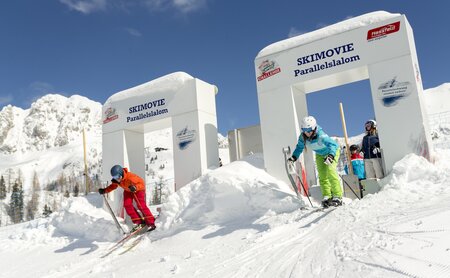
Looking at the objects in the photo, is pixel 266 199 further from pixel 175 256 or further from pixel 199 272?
pixel 199 272

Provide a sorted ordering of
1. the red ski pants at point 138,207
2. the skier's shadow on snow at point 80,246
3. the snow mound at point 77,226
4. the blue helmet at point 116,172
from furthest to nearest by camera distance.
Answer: the snow mound at point 77,226, the blue helmet at point 116,172, the skier's shadow on snow at point 80,246, the red ski pants at point 138,207

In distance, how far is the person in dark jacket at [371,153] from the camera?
768cm

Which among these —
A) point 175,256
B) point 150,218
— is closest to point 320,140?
point 175,256

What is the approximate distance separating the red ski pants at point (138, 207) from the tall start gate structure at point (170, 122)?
1.86 m

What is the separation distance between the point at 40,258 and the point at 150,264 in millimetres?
3621

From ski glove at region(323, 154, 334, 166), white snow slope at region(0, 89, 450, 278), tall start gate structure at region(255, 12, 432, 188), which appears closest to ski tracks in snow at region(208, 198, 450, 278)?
white snow slope at region(0, 89, 450, 278)

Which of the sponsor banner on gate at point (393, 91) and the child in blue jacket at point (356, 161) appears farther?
the child in blue jacket at point (356, 161)

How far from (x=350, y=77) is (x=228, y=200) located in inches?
155

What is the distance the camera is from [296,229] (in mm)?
5652

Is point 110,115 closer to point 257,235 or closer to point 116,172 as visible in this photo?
point 116,172

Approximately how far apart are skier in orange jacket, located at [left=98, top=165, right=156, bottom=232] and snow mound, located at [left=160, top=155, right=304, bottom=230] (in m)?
0.36

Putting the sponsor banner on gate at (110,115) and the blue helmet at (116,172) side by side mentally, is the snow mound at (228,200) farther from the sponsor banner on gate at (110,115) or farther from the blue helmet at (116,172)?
the sponsor banner on gate at (110,115)

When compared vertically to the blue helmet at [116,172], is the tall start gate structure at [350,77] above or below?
above

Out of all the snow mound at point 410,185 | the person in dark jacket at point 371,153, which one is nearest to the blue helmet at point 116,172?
the snow mound at point 410,185
